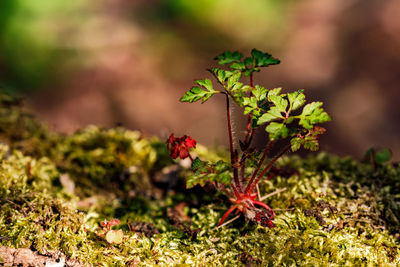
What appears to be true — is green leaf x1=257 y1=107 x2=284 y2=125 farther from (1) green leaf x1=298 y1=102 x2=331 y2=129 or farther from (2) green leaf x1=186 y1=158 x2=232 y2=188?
(2) green leaf x1=186 y1=158 x2=232 y2=188

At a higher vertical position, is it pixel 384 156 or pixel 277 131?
pixel 277 131

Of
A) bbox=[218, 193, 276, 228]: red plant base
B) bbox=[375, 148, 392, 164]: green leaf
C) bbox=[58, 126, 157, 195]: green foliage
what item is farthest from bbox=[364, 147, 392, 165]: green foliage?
bbox=[58, 126, 157, 195]: green foliage

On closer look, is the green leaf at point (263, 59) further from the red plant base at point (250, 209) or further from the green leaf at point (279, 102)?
the red plant base at point (250, 209)

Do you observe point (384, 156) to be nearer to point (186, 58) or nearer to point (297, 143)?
point (297, 143)

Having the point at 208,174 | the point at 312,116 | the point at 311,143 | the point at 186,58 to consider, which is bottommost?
the point at 208,174

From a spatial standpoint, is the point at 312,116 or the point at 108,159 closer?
the point at 312,116

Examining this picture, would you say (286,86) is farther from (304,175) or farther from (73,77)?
(73,77)

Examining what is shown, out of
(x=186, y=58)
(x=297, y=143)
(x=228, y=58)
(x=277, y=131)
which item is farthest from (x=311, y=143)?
(x=186, y=58)
